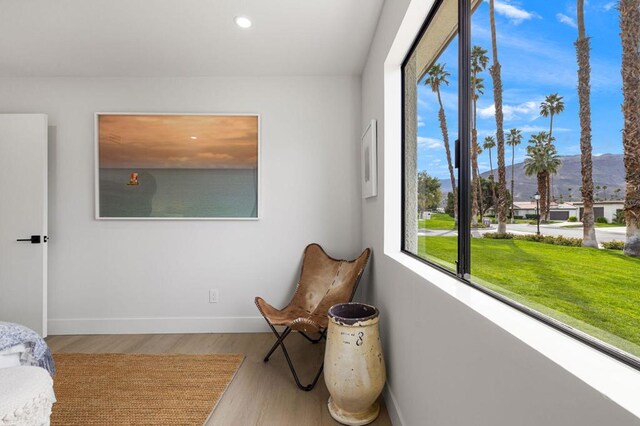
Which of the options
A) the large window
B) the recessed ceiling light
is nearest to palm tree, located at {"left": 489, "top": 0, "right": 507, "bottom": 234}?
the large window

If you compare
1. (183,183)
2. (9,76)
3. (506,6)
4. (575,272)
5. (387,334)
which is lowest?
(387,334)

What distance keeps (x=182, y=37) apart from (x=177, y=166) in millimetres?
1071

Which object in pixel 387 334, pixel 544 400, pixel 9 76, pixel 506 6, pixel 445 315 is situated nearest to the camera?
pixel 544 400

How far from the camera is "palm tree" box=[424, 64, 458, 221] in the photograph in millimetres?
1377

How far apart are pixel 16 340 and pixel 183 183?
1.64 meters

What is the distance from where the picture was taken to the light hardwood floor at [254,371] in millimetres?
1843

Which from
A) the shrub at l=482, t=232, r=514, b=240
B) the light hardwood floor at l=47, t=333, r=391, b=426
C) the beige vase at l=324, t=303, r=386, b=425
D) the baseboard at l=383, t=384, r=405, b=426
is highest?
the shrub at l=482, t=232, r=514, b=240

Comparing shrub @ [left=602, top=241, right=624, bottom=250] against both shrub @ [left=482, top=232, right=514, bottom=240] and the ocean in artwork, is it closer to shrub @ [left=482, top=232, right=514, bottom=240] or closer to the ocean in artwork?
shrub @ [left=482, top=232, right=514, bottom=240]

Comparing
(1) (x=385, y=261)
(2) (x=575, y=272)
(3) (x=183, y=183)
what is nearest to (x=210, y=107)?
(3) (x=183, y=183)

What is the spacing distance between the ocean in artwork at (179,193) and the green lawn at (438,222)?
5.53 ft

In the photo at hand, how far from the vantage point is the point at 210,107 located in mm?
3023

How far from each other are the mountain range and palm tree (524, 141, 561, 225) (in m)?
0.02

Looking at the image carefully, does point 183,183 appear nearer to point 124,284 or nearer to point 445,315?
point 124,284

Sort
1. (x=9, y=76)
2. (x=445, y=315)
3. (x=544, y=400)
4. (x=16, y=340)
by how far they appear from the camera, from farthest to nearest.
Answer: (x=9, y=76), (x=16, y=340), (x=445, y=315), (x=544, y=400)
